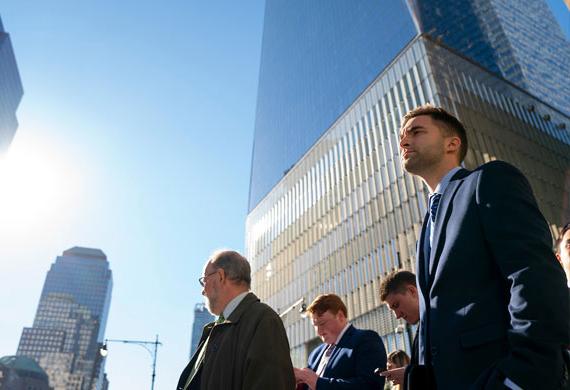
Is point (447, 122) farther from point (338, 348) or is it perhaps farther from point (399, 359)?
point (399, 359)

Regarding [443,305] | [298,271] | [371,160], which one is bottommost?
[443,305]

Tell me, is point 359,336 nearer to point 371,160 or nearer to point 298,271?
point 371,160

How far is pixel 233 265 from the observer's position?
4.01m

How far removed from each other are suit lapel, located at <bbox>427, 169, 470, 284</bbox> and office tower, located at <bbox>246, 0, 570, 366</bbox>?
1845 centimetres

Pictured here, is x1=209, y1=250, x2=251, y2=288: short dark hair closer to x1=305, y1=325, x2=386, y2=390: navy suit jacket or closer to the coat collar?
the coat collar

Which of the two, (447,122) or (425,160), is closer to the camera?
(425,160)

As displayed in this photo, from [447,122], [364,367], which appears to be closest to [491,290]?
[447,122]

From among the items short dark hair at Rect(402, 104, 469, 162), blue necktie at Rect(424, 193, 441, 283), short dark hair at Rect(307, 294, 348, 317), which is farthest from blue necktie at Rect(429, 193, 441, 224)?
short dark hair at Rect(307, 294, 348, 317)

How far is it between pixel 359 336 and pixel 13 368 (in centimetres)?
14964

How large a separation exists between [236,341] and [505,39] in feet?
304

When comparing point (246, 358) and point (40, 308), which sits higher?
point (40, 308)

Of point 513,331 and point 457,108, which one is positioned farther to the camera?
point 457,108

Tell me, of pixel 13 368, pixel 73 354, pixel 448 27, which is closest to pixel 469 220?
pixel 448 27

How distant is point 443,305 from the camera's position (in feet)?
6.18
